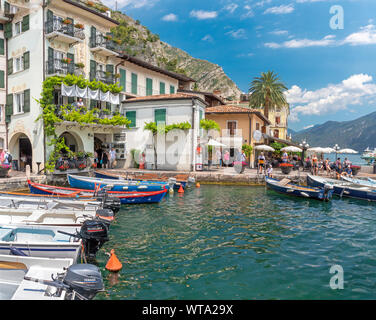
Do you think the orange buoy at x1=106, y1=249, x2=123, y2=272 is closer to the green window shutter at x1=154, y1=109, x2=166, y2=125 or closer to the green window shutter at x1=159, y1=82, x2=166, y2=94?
the green window shutter at x1=154, y1=109, x2=166, y2=125

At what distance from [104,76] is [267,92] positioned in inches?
986

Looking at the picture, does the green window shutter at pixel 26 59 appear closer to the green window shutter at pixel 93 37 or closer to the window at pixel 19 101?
the window at pixel 19 101

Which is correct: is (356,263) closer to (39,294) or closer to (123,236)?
(123,236)

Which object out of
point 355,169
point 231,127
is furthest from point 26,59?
point 355,169

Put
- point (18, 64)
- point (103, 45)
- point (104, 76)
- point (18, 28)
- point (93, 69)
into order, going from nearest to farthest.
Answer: point (18, 28) < point (18, 64) < point (93, 69) < point (103, 45) < point (104, 76)

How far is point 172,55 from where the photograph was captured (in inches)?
4090

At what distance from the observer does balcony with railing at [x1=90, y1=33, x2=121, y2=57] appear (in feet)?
86.0

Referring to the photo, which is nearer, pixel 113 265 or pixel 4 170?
pixel 113 265

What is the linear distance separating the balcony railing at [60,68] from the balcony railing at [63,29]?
2199 mm

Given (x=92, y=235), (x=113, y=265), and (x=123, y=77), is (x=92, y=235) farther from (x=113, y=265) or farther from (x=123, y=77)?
(x=123, y=77)

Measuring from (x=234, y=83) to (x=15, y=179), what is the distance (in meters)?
91.4

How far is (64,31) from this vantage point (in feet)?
75.4

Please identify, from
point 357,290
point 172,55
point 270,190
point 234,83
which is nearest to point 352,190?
point 270,190

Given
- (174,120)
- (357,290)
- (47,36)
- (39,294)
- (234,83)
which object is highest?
(234,83)
